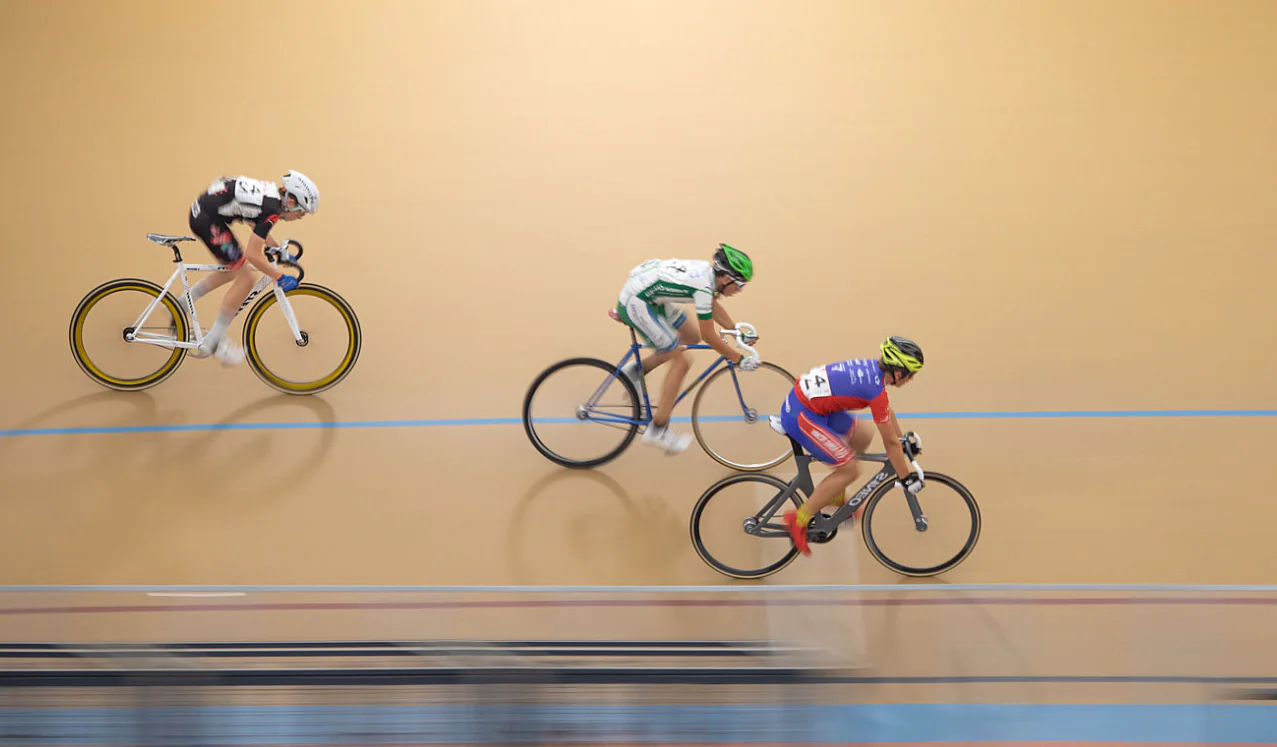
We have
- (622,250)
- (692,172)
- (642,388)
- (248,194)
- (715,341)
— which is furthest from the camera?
(692,172)

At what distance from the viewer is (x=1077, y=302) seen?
5625 mm

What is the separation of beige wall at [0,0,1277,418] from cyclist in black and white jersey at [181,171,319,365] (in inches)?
25.0

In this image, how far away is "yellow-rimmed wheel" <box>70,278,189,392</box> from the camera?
473 centimetres

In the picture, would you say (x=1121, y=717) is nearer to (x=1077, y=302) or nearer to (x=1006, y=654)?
(x=1006, y=654)

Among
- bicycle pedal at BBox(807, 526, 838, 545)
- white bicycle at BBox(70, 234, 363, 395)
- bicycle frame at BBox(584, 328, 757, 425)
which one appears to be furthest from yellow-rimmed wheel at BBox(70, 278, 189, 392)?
bicycle pedal at BBox(807, 526, 838, 545)

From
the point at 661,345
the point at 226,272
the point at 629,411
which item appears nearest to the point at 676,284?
the point at 661,345

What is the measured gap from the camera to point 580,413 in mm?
4387

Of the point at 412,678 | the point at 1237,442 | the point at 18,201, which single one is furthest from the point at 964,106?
the point at 18,201

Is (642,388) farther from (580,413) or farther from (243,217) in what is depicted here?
(243,217)

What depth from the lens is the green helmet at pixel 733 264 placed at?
3.96 metres

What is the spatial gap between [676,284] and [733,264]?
10.2 inches

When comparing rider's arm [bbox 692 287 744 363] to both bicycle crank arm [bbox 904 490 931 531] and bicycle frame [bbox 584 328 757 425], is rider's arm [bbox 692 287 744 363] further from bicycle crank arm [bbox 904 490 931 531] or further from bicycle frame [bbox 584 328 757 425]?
bicycle crank arm [bbox 904 490 931 531]

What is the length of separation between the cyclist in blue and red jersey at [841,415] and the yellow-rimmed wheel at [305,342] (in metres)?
2.43

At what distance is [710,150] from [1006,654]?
5.11 metres
